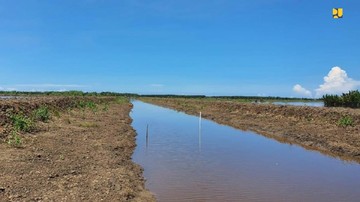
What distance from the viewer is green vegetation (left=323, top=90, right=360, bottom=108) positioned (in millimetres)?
42125

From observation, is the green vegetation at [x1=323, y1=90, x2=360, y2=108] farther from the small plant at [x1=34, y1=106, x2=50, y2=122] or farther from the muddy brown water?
the small plant at [x1=34, y1=106, x2=50, y2=122]

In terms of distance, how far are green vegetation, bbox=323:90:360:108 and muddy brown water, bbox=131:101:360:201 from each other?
2376 cm

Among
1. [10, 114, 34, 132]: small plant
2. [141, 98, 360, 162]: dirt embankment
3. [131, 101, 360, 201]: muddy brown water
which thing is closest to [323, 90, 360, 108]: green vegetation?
[141, 98, 360, 162]: dirt embankment

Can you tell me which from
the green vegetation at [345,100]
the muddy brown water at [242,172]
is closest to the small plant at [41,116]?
the muddy brown water at [242,172]

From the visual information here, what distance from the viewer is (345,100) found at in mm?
43719

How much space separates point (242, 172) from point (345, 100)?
33.8 m

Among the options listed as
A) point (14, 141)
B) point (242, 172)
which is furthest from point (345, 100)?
point (14, 141)

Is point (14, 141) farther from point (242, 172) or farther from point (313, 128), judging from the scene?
point (313, 128)

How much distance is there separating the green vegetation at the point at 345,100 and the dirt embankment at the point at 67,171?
3200 cm

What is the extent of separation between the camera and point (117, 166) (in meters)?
13.4

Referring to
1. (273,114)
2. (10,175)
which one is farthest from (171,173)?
(273,114)

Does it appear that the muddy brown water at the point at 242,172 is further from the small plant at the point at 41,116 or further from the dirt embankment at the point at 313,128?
the small plant at the point at 41,116

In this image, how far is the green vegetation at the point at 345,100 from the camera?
138 ft

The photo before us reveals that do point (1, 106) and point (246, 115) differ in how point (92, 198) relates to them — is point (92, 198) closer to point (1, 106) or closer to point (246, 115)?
point (1, 106)
